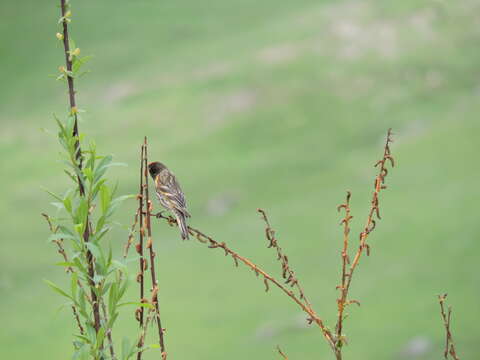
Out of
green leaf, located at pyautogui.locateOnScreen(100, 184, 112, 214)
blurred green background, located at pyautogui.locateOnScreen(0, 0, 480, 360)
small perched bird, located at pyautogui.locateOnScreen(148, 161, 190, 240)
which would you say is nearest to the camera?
green leaf, located at pyautogui.locateOnScreen(100, 184, 112, 214)

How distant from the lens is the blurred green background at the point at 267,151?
16.2 m

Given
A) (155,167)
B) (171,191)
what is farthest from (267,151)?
(171,191)

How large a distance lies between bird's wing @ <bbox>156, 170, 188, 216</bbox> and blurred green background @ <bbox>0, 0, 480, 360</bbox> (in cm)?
830

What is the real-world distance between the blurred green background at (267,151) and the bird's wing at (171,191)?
8.30m

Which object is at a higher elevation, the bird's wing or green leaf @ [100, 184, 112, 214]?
the bird's wing

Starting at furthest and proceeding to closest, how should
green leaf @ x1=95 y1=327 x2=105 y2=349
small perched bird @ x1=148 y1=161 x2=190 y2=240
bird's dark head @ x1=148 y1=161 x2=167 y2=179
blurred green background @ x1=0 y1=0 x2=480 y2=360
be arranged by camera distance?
1. blurred green background @ x1=0 y1=0 x2=480 y2=360
2. bird's dark head @ x1=148 y1=161 x2=167 y2=179
3. small perched bird @ x1=148 y1=161 x2=190 y2=240
4. green leaf @ x1=95 y1=327 x2=105 y2=349

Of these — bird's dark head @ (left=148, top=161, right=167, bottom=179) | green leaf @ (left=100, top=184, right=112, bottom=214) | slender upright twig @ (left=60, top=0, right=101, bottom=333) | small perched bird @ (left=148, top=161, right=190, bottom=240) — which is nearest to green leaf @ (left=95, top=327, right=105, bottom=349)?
slender upright twig @ (left=60, top=0, right=101, bottom=333)

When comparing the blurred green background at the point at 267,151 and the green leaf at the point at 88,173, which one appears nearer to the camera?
the green leaf at the point at 88,173

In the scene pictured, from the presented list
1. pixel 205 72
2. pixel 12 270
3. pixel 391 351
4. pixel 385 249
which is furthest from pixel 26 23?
pixel 391 351

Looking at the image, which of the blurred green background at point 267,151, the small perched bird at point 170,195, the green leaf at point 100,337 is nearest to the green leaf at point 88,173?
the green leaf at point 100,337

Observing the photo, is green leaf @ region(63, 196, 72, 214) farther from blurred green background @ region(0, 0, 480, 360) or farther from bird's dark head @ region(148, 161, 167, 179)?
blurred green background @ region(0, 0, 480, 360)

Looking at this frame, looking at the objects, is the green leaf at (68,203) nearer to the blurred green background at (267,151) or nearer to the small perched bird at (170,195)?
the small perched bird at (170,195)

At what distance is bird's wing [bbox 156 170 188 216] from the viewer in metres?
5.78

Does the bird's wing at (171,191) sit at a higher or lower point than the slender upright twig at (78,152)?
higher
